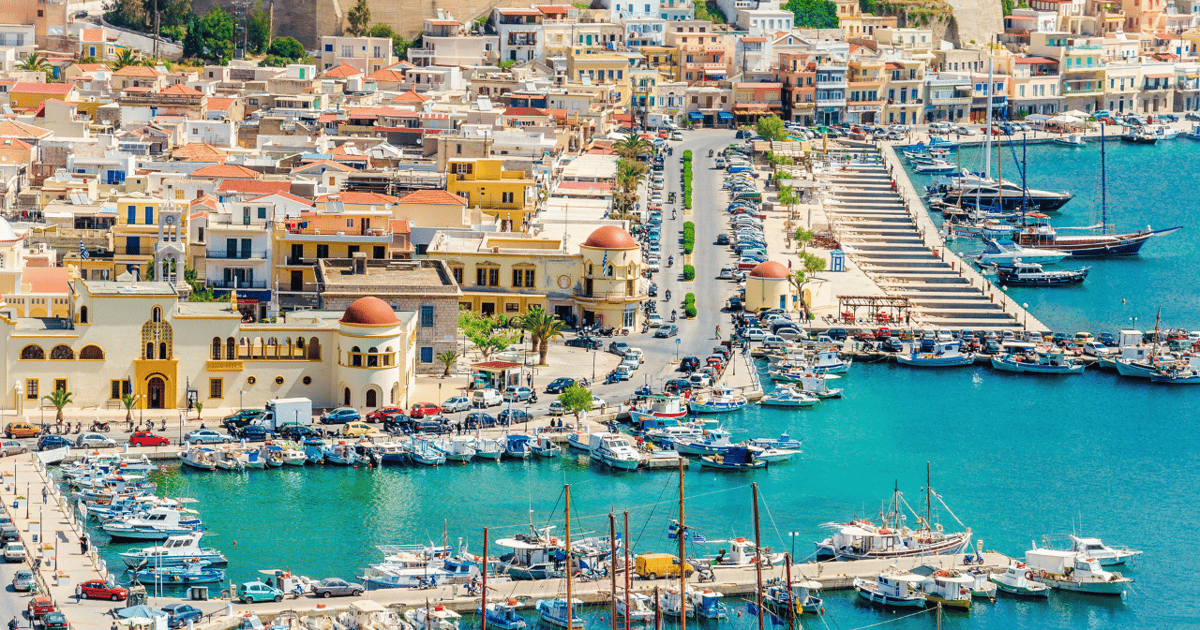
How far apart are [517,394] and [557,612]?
23479 millimetres

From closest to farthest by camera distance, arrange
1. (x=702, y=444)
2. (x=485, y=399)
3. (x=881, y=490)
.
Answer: (x=881, y=490)
(x=702, y=444)
(x=485, y=399)

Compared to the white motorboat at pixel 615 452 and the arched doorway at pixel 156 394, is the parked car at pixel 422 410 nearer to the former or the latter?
the white motorboat at pixel 615 452

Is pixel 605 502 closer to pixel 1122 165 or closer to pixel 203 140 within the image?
pixel 203 140

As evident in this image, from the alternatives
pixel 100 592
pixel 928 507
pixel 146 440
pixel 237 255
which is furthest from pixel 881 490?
pixel 237 255

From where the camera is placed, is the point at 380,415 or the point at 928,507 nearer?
the point at 928,507

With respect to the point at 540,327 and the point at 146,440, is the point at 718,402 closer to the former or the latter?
the point at 540,327

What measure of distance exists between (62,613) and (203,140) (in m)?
69.7

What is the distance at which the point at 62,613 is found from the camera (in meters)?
60.0


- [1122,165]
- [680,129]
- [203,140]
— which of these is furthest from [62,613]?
[1122,165]

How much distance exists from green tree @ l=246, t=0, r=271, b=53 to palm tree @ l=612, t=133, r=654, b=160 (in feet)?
130

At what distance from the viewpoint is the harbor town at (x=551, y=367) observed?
66.9 m

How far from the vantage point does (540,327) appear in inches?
3573

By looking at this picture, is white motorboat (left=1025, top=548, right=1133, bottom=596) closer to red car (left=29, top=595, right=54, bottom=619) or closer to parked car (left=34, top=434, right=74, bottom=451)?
red car (left=29, top=595, right=54, bottom=619)

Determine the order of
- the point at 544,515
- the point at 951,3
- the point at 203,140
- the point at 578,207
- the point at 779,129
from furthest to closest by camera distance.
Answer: the point at 951,3 < the point at 779,129 < the point at 203,140 < the point at 578,207 < the point at 544,515
